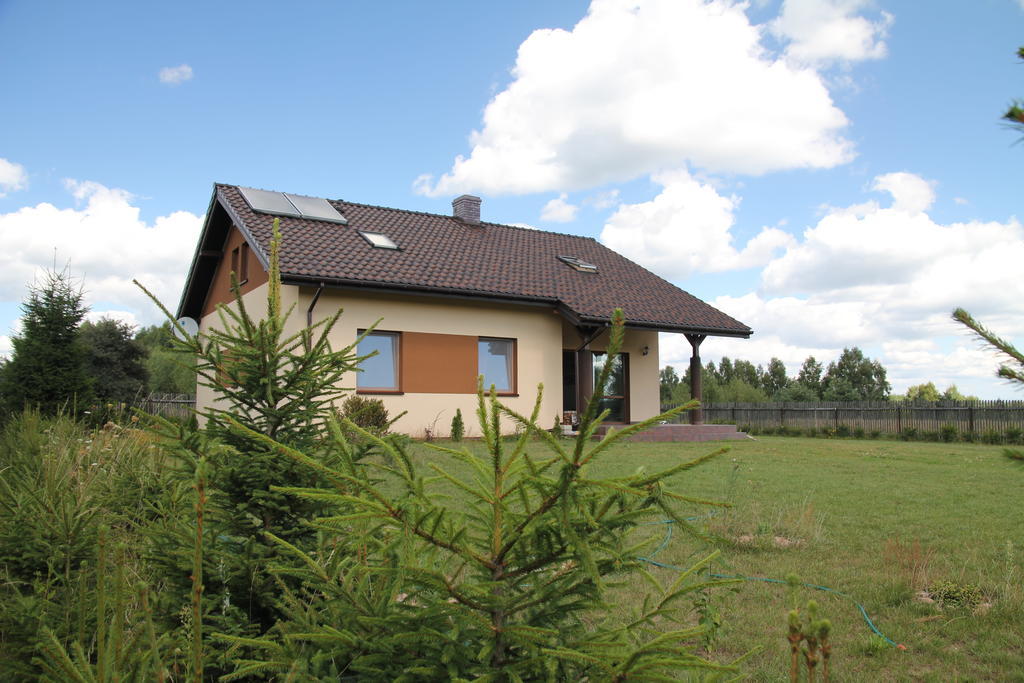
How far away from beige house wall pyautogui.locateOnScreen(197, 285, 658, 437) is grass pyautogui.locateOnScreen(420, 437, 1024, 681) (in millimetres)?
4622

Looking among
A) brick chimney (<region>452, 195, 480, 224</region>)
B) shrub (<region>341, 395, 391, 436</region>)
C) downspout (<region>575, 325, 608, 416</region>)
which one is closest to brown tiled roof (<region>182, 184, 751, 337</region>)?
brick chimney (<region>452, 195, 480, 224</region>)

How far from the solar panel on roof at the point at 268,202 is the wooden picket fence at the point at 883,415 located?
38.0 feet

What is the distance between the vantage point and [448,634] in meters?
1.49

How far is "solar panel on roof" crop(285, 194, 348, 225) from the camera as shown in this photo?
52.3ft

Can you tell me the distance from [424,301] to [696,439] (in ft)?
25.1

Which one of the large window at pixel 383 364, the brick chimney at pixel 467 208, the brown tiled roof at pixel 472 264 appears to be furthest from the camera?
the brick chimney at pixel 467 208

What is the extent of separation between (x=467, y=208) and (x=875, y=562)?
16617 millimetres

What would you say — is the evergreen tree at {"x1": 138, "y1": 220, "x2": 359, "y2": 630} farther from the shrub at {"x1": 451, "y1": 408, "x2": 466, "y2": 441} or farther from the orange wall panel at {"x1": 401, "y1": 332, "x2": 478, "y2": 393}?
the orange wall panel at {"x1": 401, "y1": 332, "x2": 478, "y2": 393}

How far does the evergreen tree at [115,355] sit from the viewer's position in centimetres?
2909

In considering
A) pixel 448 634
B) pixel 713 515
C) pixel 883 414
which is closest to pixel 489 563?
pixel 448 634

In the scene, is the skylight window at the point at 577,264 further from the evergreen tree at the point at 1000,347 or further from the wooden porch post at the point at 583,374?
the evergreen tree at the point at 1000,347

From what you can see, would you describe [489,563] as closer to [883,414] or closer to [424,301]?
[424,301]

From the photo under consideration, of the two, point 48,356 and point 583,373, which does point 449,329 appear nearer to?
point 583,373

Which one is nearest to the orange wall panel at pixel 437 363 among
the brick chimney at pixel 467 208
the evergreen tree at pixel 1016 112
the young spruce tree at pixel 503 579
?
the brick chimney at pixel 467 208
